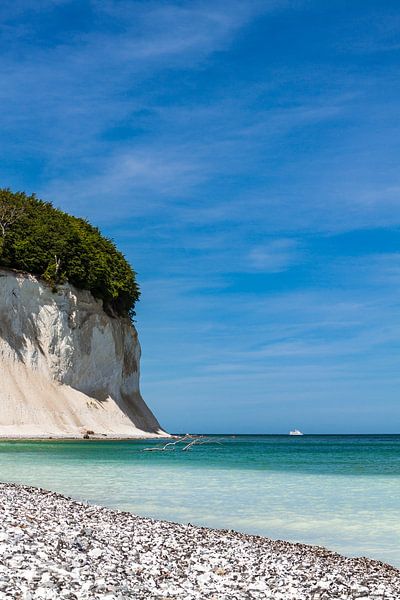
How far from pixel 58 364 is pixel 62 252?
463 inches

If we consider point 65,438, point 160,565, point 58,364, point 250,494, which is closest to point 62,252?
point 58,364

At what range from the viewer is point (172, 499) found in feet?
74.7

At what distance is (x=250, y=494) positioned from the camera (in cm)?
2464

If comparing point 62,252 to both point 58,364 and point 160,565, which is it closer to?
point 58,364

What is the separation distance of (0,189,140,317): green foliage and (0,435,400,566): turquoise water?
3432 centimetres

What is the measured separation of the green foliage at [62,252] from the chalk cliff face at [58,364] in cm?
156

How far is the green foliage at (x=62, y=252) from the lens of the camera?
71.1 m

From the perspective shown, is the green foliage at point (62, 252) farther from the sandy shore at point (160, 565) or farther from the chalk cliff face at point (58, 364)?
the sandy shore at point (160, 565)

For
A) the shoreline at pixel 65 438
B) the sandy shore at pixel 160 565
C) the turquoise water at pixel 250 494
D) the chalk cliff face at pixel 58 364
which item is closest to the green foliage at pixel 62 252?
the chalk cliff face at pixel 58 364

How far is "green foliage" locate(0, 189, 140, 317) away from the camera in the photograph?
71.1 m

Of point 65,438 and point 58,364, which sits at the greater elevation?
point 58,364

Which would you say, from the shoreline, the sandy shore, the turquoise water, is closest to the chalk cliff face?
the shoreline

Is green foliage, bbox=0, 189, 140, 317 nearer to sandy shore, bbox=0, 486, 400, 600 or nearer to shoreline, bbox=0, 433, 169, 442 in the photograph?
shoreline, bbox=0, 433, 169, 442

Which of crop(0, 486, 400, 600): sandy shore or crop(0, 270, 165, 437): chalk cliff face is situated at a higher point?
crop(0, 270, 165, 437): chalk cliff face
